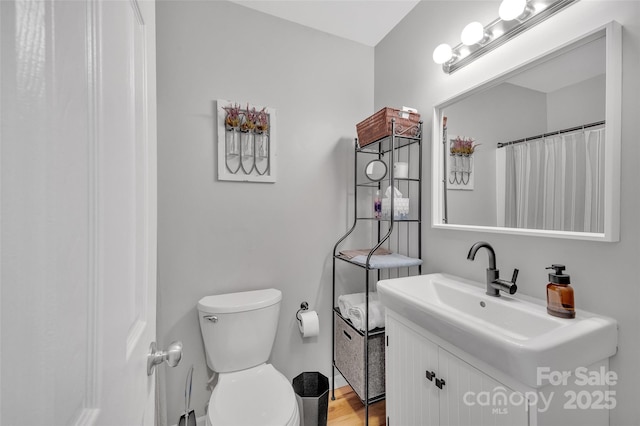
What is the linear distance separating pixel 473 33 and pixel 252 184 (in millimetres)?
1342

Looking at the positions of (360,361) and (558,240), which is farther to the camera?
(360,361)

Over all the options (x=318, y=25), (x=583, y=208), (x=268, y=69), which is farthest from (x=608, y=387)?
(x=318, y=25)

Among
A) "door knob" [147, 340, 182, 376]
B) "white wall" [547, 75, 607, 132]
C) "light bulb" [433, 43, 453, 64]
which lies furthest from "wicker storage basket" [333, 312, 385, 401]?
"light bulb" [433, 43, 453, 64]

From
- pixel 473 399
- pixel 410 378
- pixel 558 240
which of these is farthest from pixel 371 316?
pixel 558 240

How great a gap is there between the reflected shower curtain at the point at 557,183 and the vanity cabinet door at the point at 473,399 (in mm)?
596

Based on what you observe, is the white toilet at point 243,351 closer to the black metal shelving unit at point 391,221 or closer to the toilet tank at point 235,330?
the toilet tank at point 235,330

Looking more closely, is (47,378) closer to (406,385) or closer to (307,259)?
(406,385)

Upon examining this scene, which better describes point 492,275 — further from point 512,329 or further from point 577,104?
point 577,104

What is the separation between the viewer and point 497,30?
108cm

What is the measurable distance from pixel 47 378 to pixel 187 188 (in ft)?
4.39

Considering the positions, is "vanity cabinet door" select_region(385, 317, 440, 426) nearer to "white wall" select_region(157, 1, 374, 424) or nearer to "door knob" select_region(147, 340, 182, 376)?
"white wall" select_region(157, 1, 374, 424)

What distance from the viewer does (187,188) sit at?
145 cm

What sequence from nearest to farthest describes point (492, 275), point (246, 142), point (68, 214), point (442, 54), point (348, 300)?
1. point (68, 214)
2. point (492, 275)
3. point (442, 54)
4. point (246, 142)
5. point (348, 300)

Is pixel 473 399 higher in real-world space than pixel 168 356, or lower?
lower
